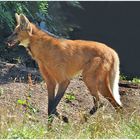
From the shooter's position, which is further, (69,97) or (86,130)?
(69,97)

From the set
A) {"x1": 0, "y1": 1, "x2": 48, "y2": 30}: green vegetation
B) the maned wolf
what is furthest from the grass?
{"x1": 0, "y1": 1, "x2": 48, "y2": 30}: green vegetation

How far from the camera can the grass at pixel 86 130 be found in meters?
5.38

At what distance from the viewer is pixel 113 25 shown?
11.9m

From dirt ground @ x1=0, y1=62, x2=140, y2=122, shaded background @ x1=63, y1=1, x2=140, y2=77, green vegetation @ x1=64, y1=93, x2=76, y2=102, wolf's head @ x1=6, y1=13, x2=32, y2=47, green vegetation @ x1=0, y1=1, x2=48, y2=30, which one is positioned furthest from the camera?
shaded background @ x1=63, y1=1, x2=140, y2=77

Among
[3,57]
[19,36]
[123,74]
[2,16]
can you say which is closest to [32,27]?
[19,36]

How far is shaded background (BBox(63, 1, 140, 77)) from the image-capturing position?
1162cm

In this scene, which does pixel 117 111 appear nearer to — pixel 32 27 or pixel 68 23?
pixel 32 27

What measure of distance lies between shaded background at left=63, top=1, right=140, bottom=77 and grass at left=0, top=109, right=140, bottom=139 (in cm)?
556

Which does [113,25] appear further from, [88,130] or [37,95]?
[88,130]

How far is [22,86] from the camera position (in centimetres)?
809

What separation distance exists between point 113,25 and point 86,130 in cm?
634

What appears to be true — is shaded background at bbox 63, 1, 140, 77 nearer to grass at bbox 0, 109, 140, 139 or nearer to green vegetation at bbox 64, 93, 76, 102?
green vegetation at bbox 64, 93, 76, 102

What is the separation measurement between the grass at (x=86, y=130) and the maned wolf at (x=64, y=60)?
1062 millimetres

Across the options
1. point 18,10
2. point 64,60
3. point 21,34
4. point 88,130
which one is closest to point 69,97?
point 64,60
